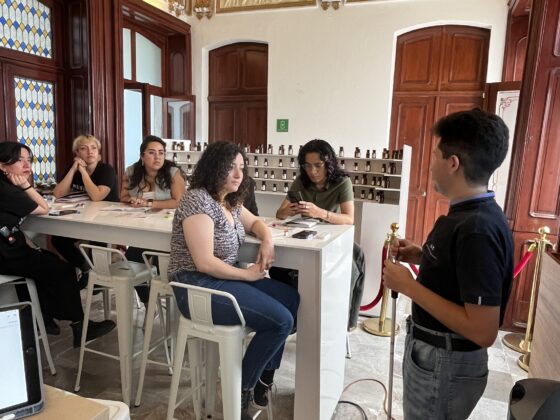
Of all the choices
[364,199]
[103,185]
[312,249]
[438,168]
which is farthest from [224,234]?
[364,199]

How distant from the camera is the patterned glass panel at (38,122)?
3.89 metres

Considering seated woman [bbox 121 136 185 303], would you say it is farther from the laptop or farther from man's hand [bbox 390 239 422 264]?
the laptop

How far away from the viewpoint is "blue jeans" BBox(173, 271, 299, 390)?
5.25 feet

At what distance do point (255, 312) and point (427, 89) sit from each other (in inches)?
157

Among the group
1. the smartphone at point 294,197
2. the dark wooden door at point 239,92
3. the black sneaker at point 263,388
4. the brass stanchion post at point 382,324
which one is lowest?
the brass stanchion post at point 382,324

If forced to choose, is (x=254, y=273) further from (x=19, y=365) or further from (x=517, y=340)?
(x=517, y=340)

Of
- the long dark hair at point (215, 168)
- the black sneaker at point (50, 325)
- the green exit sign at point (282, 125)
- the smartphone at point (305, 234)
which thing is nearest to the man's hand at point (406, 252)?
the smartphone at point (305, 234)

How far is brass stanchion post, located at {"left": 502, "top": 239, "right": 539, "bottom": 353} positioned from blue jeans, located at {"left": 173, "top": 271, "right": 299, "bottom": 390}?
1.98 metres

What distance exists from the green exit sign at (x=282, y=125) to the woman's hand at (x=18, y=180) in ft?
11.0

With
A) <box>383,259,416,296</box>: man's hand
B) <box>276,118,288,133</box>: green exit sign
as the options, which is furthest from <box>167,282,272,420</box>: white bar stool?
<box>276,118,288,133</box>: green exit sign

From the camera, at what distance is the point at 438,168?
3.69ft

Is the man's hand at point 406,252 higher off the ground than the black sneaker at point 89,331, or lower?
higher

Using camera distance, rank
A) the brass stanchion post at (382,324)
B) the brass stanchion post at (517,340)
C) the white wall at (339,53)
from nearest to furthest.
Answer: the brass stanchion post at (517,340) < the brass stanchion post at (382,324) < the white wall at (339,53)

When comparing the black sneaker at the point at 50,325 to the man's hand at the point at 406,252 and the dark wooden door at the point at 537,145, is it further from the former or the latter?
the dark wooden door at the point at 537,145
